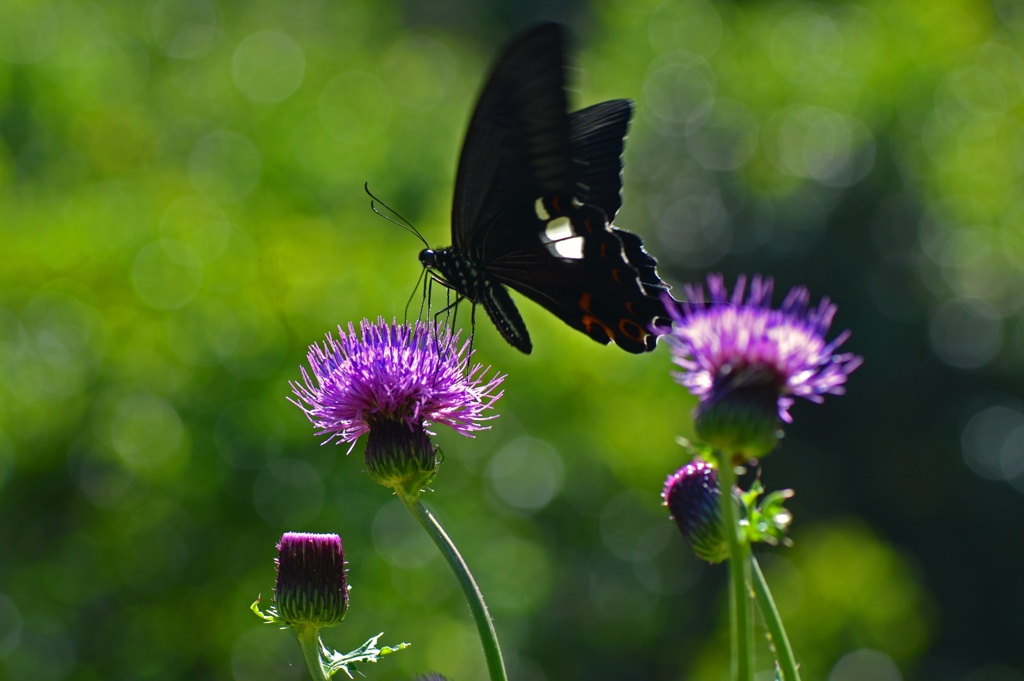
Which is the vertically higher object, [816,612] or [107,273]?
[107,273]

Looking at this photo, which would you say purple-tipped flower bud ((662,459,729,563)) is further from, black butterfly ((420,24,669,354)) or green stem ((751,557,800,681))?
black butterfly ((420,24,669,354))

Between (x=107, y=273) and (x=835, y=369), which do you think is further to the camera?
(x=107, y=273)

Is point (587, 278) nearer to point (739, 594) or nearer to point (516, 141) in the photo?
point (516, 141)

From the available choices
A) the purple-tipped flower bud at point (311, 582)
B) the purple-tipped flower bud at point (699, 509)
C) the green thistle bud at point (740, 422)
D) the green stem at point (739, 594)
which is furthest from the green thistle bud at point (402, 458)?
the green stem at point (739, 594)

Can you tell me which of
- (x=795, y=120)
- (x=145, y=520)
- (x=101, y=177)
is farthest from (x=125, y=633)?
(x=795, y=120)

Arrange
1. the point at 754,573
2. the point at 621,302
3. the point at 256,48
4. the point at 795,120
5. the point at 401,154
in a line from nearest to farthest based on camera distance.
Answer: the point at 754,573, the point at 621,302, the point at 401,154, the point at 256,48, the point at 795,120

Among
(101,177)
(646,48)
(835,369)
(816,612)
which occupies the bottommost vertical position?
(816,612)

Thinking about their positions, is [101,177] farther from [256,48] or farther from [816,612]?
[816,612]

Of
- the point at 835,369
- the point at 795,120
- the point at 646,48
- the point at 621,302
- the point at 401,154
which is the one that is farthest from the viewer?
the point at 646,48
